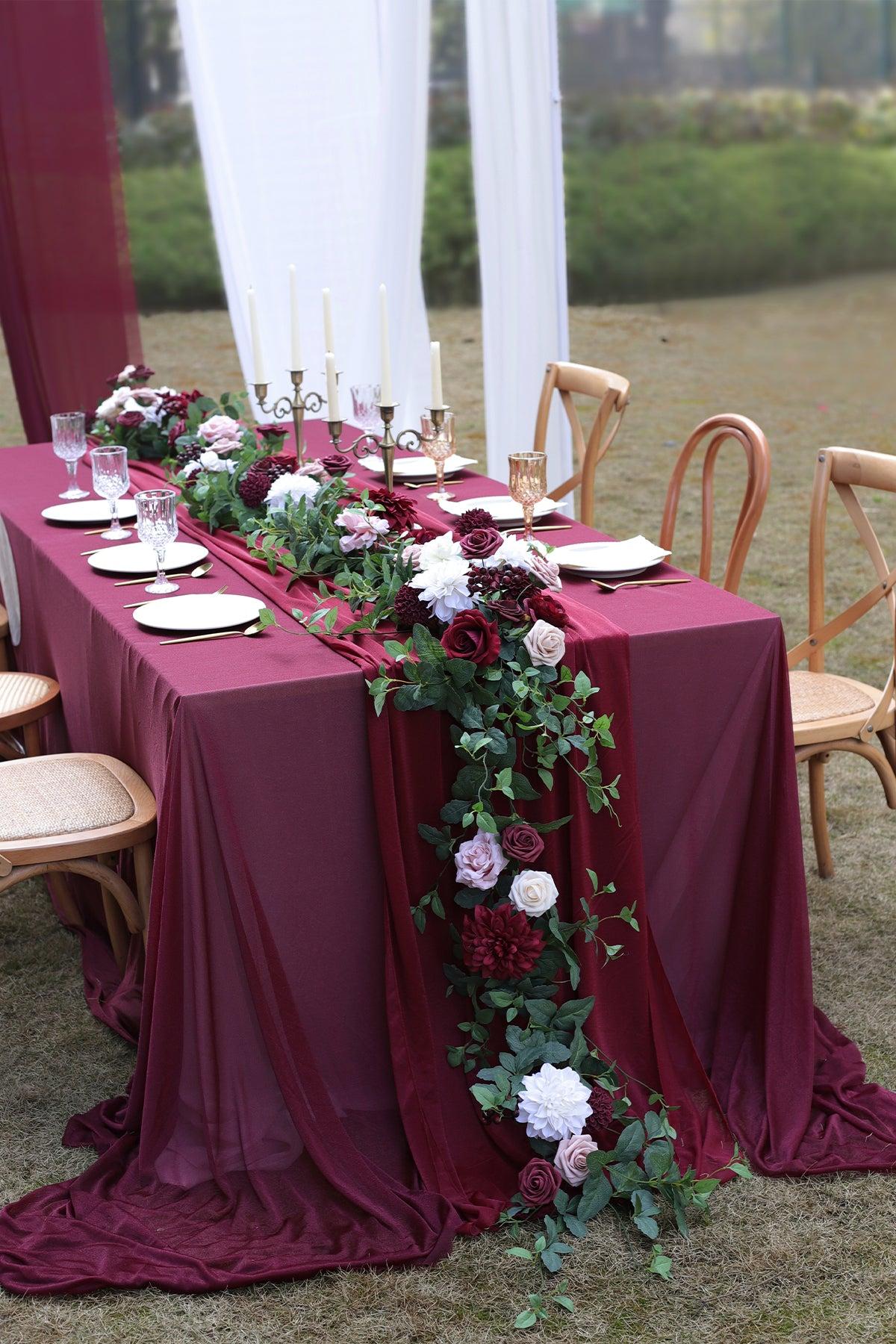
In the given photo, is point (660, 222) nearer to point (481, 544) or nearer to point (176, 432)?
point (176, 432)

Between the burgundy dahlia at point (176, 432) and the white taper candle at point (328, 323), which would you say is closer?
the white taper candle at point (328, 323)

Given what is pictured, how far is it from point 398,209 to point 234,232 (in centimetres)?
62

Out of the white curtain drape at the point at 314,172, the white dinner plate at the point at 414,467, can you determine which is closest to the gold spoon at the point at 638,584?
the white dinner plate at the point at 414,467

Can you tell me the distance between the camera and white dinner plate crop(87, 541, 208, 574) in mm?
2406

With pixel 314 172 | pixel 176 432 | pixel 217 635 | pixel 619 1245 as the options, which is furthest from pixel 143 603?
pixel 314 172

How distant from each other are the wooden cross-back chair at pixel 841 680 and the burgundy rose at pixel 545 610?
0.66 meters

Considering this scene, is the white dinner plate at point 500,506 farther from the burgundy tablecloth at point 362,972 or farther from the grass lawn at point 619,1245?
the grass lawn at point 619,1245

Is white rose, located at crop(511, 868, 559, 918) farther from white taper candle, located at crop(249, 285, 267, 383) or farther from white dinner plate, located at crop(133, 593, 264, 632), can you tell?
white taper candle, located at crop(249, 285, 267, 383)

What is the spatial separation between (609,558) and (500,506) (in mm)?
465

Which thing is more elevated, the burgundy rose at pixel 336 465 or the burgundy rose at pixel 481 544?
the burgundy rose at pixel 481 544

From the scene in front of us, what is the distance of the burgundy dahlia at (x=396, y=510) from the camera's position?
2.19 m

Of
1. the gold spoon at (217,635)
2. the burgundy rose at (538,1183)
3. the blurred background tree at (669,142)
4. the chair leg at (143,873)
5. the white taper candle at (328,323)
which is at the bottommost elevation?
the burgundy rose at (538,1183)

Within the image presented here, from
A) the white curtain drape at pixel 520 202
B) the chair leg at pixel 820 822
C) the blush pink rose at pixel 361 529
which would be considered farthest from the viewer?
the white curtain drape at pixel 520 202

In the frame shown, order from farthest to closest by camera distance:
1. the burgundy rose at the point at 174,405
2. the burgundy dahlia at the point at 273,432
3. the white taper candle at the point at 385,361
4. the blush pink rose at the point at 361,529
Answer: the burgundy rose at the point at 174,405
the burgundy dahlia at the point at 273,432
the white taper candle at the point at 385,361
the blush pink rose at the point at 361,529
